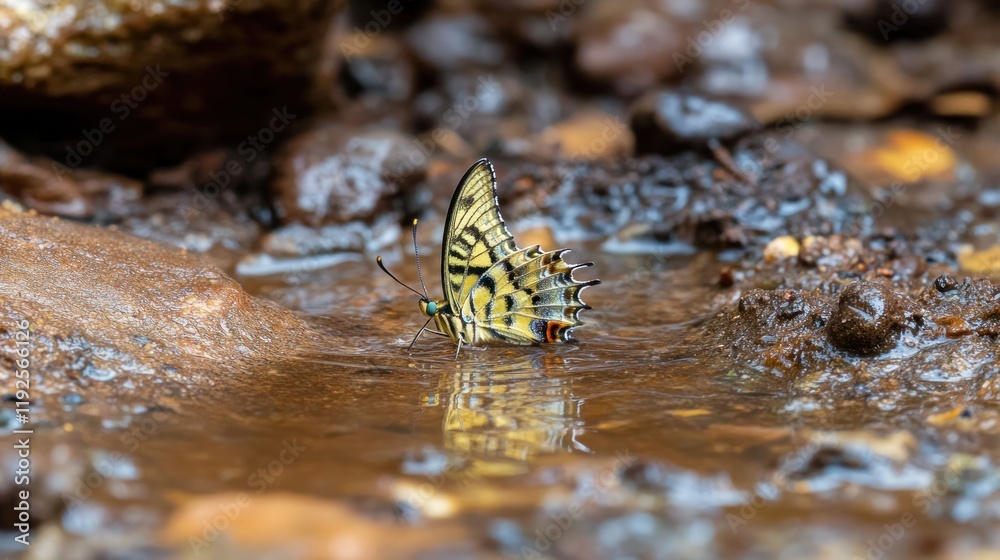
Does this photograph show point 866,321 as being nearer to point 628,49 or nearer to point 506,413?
point 506,413

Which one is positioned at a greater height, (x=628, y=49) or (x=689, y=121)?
(x=628, y=49)

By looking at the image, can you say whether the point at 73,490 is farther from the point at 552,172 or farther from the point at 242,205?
the point at 552,172

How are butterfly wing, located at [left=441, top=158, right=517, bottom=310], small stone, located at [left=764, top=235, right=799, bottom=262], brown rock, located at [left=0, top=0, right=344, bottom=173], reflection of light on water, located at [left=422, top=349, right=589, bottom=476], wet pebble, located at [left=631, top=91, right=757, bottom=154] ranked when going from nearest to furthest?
reflection of light on water, located at [left=422, top=349, right=589, bottom=476] → butterfly wing, located at [left=441, top=158, right=517, bottom=310] → small stone, located at [left=764, top=235, right=799, bottom=262] → brown rock, located at [left=0, top=0, right=344, bottom=173] → wet pebble, located at [left=631, top=91, right=757, bottom=154]

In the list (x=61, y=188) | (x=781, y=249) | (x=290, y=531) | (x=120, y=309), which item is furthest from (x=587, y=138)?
(x=290, y=531)

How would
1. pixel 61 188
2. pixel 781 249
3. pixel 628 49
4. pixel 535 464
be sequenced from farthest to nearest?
pixel 628 49, pixel 61 188, pixel 781 249, pixel 535 464

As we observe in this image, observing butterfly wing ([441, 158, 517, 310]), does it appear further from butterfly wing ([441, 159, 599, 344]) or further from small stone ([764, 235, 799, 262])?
small stone ([764, 235, 799, 262])

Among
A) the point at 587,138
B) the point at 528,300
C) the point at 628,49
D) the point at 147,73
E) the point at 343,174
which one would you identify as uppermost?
the point at 628,49

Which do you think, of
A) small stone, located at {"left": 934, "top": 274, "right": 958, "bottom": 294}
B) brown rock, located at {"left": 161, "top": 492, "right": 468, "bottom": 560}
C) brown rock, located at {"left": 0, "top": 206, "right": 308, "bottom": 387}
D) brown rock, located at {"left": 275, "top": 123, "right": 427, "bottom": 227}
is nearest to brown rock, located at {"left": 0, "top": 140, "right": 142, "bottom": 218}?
brown rock, located at {"left": 275, "top": 123, "right": 427, "bottom": 227}

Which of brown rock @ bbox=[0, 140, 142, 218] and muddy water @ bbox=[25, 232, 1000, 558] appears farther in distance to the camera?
brown rock @ bbox=[0, 140, 142, 218]
